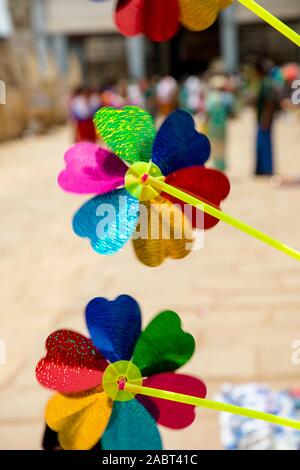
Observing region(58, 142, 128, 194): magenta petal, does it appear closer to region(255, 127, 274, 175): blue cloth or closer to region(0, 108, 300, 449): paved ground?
region(0, 108, 300, 449): paved ground

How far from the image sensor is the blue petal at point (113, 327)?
Answer: 0.60 meters

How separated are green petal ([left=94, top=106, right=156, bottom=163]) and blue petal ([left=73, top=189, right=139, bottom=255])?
1.6 inches

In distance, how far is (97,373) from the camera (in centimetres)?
58

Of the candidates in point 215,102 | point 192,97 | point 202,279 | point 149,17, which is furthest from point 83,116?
point 149,17

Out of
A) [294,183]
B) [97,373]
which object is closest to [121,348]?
[97,373]

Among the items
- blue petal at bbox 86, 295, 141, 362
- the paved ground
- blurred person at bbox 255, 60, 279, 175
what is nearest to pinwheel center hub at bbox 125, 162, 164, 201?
blue petal at bbox 86, 295, 141, 362

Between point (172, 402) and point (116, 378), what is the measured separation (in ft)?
0.22

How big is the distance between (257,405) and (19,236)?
2.40 meters

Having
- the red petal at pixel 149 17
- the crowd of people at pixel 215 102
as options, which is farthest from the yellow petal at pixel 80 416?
the crowd of people at pixel 215 102

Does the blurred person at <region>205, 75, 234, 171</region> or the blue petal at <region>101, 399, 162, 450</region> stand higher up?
the blue petal at <region>101, 399, 162, 450</region>

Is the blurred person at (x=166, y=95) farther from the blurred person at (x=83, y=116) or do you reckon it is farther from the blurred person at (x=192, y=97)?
the blurred person at (x=83, y=116)

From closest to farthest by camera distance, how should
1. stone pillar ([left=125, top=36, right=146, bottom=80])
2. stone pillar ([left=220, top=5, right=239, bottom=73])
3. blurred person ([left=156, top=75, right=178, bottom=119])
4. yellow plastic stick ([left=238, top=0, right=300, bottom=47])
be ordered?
1. yellow plastic stick ([left=238, top=0, right=300, bottom=47])
2. blurred person ([left=156, top=75, right=178, bottom=119])
3. stone pillar ([left=220, top=5, right=239, bottom=73])
4. stone pillar ([left=125, top=36, right=146, bottom=80])

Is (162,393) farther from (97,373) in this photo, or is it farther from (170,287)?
(170,287)

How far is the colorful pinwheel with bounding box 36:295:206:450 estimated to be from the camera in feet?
1.92
